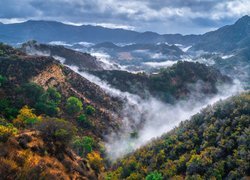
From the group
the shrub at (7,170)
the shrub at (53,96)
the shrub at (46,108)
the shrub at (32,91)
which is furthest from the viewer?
the shrub at (53,96)

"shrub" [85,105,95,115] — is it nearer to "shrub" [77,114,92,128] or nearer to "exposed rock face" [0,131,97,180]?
"shrub" [77,114,92,128]

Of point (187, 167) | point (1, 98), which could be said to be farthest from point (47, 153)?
point (1, 98)

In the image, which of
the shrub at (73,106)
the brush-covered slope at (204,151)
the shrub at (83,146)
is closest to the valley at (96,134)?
the shrub at (73,106)

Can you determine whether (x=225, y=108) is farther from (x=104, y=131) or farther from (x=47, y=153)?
(x=104, y=131)

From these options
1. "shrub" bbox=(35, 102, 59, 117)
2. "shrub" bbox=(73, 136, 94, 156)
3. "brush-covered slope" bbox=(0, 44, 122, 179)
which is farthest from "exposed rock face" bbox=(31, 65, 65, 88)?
"shrub" bbox=(73, 136, 94, 156)

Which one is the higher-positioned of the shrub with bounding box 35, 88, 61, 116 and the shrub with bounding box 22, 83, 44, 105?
the shrub with bounding box 22, 83, 44, 105

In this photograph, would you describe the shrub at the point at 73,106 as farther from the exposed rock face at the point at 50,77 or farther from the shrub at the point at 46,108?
the exposed rock face at the point at 50,77

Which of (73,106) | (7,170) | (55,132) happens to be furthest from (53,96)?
(7,170)
